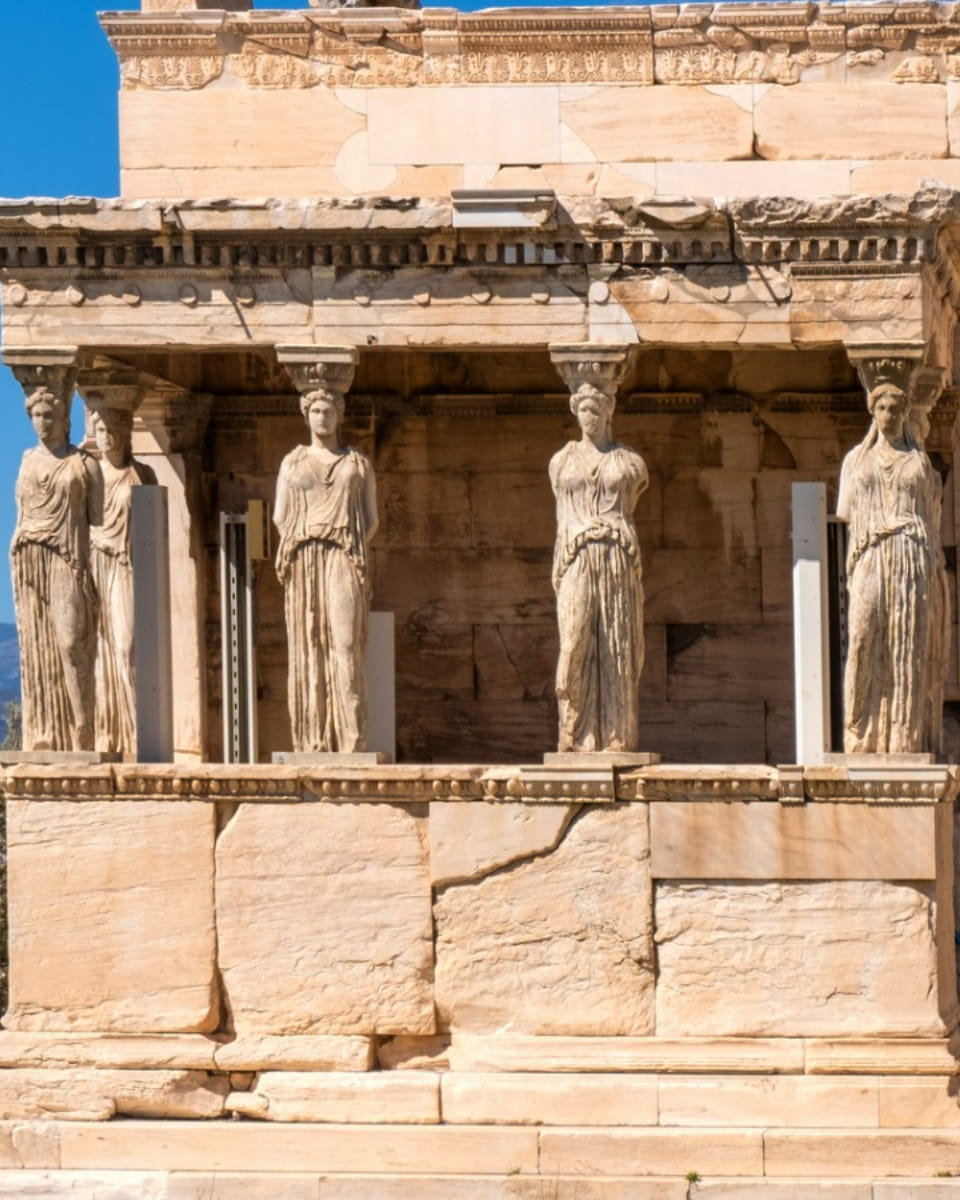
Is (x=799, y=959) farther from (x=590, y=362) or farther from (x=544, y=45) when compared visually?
(x=544, y=45)

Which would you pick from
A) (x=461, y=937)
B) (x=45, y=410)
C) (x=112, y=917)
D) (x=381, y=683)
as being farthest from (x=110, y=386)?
(x=461, y=937)

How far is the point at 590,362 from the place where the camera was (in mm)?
15266

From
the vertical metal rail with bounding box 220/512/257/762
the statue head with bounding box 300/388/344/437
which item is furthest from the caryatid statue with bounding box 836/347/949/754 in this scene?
the vertical metal rail with bounding box 220/512/257/762

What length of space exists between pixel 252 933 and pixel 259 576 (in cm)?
313

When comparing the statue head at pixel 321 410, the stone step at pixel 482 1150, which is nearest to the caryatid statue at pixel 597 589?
the statue head at pixel 321 410

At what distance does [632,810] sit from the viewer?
1509 centimetres

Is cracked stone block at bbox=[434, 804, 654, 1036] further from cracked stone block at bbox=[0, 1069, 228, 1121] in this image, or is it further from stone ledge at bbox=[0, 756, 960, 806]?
cracked stone block at bbox=[0, 1069, 228, 1121]

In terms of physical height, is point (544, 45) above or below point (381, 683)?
above

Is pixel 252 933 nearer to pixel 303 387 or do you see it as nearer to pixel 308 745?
pixel 308 745

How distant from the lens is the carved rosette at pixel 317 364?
50.4 ft

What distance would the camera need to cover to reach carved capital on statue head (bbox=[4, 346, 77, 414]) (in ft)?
50.6

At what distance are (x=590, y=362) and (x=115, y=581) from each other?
2979 millimetres

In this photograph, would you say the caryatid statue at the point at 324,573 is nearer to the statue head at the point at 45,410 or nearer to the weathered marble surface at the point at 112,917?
the weathered marble surface at the point at 112,917

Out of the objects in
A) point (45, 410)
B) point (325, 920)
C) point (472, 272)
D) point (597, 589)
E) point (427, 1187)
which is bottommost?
point (427, 1187)
